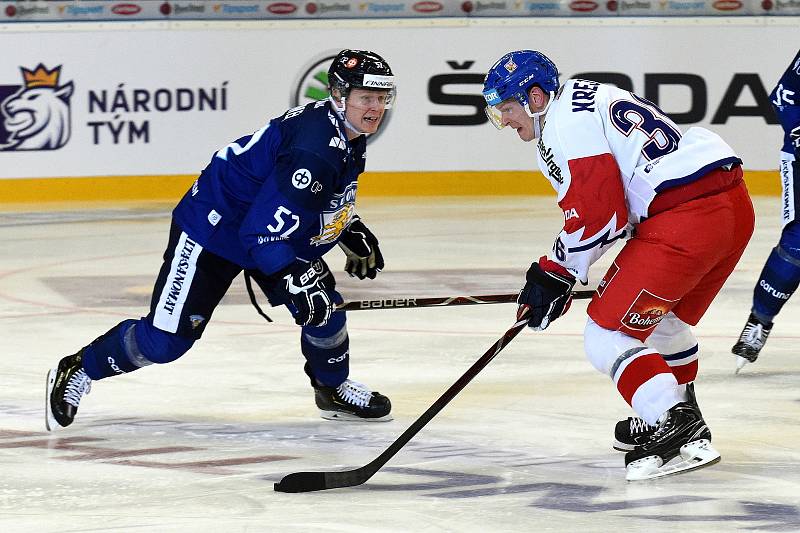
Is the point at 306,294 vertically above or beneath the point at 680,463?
above

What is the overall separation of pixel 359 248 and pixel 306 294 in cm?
49

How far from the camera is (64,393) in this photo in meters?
4.05

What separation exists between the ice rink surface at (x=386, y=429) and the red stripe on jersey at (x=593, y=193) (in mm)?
595

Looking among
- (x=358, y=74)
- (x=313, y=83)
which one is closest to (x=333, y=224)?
(x=358, y=74)

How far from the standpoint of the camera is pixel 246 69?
32.7ft

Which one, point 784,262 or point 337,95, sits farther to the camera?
point 784,262

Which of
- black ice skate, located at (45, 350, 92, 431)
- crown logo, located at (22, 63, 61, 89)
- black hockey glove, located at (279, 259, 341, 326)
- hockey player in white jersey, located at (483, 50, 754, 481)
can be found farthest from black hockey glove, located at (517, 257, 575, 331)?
crown logo, located at (22, 63, 61, 89)

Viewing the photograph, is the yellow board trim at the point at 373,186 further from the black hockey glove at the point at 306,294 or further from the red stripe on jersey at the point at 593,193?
the red stripe on jersey at the point at 593,193

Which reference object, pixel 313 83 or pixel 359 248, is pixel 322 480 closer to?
pixel 359 248

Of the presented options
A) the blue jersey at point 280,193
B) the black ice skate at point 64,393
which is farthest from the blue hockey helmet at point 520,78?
the black ice skate at point 64,393

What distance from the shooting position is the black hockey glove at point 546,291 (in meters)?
3.52

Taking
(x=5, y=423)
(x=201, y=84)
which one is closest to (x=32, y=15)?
(x=201, y=84)

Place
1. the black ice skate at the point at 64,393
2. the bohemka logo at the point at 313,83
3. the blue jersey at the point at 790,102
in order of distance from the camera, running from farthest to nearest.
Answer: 1. the bohemka logo at the point at 313,83
2. the blue jersey at the point at 790,102
3. the black ice skate at the point at 64,393

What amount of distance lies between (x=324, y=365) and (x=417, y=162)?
233 inches
